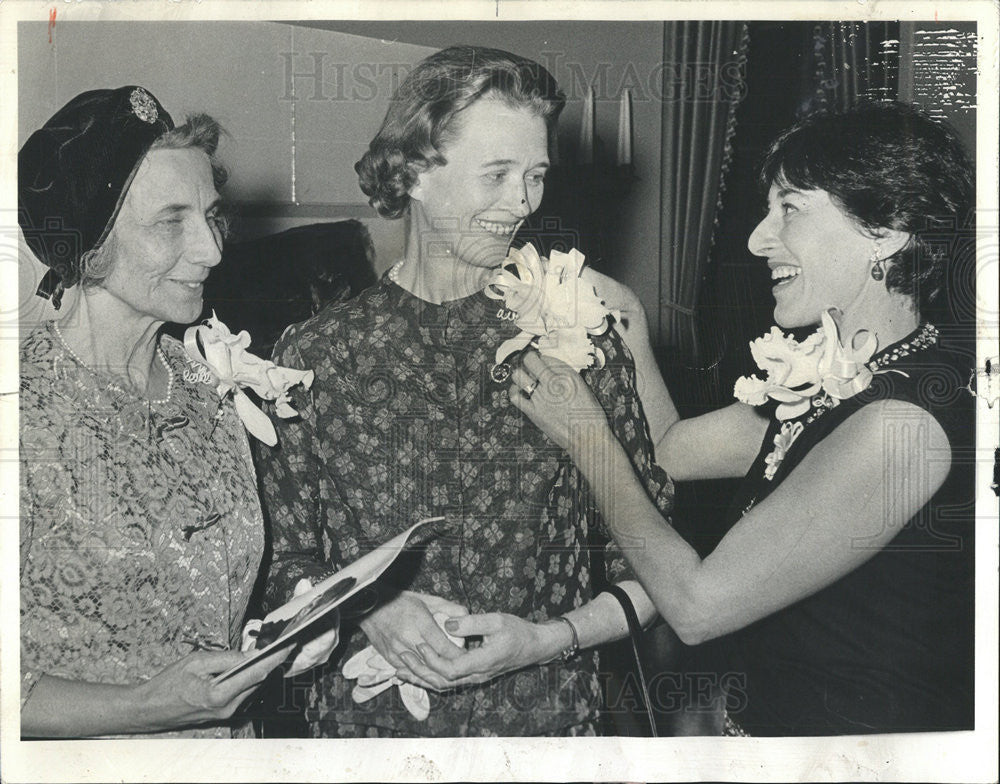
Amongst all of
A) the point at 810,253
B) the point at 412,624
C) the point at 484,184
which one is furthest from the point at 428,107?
the point at 412,624

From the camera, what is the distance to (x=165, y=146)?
2035mm

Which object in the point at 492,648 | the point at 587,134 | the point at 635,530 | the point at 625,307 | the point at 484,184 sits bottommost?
the point at 492,648

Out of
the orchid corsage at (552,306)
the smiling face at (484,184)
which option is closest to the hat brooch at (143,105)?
the smiling face at (484,184)

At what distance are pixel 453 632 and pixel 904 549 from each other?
983mm

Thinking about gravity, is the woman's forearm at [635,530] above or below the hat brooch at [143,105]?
below

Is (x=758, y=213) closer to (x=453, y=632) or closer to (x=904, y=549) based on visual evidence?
(x=904, y=549)

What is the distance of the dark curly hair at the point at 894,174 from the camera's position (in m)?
2.07

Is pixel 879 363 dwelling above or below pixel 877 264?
below

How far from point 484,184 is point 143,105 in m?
0.72

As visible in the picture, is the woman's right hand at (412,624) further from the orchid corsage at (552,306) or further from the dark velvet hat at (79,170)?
the dark velvet hat at (79,170)

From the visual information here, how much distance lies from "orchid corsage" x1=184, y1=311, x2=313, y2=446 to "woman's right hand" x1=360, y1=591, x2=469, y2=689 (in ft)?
1.40

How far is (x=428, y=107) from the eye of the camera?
6.78 feet

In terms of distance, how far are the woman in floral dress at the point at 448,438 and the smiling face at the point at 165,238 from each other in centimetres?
24

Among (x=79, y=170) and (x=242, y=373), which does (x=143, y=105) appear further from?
(x=242, y=373)
